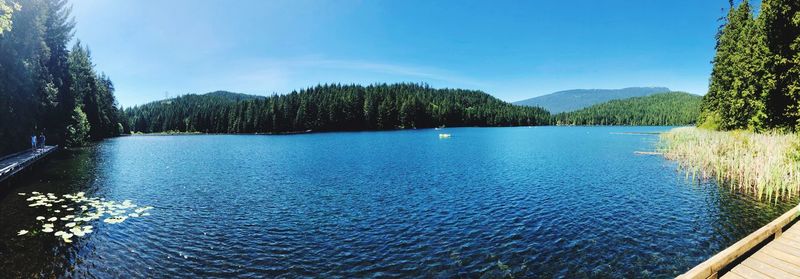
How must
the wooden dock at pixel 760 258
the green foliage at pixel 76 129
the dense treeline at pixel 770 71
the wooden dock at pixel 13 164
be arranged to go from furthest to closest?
the green foliage at pixel 76 129
the dense treeline at pixel 770 71
the wooden dock at pixel 13 164
the wooden dock at pixel 760 258

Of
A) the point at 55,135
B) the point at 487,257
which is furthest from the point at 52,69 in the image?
the point at 487,257

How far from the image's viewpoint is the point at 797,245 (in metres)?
10.4

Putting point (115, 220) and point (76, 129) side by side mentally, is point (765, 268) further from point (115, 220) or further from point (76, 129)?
point (76, 129)

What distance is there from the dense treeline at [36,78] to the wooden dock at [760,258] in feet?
90.1

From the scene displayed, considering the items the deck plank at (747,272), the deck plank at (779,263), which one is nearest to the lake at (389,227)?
the deck plank at (779,263)

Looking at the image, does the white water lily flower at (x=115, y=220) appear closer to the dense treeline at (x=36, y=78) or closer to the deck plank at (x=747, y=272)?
the dense treeline at (x=36, y=78)

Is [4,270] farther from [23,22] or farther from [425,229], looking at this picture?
[23,22]

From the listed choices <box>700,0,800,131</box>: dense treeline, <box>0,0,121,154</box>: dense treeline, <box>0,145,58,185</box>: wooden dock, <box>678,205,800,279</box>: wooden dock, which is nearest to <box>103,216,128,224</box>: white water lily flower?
<box>0,0,121,154</box>: dense treeline

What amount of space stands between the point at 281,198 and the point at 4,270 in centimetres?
1316

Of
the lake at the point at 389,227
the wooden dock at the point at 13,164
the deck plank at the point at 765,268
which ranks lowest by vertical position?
the lake at the point at 389,227

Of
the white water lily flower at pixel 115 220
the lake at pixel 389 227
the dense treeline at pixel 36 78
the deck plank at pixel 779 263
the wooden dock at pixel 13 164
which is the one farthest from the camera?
the dense treeline at pixel 36 78

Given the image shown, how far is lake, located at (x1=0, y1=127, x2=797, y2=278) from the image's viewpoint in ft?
42.0

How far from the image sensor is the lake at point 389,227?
42.0 feet

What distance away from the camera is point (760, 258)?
376 inches
